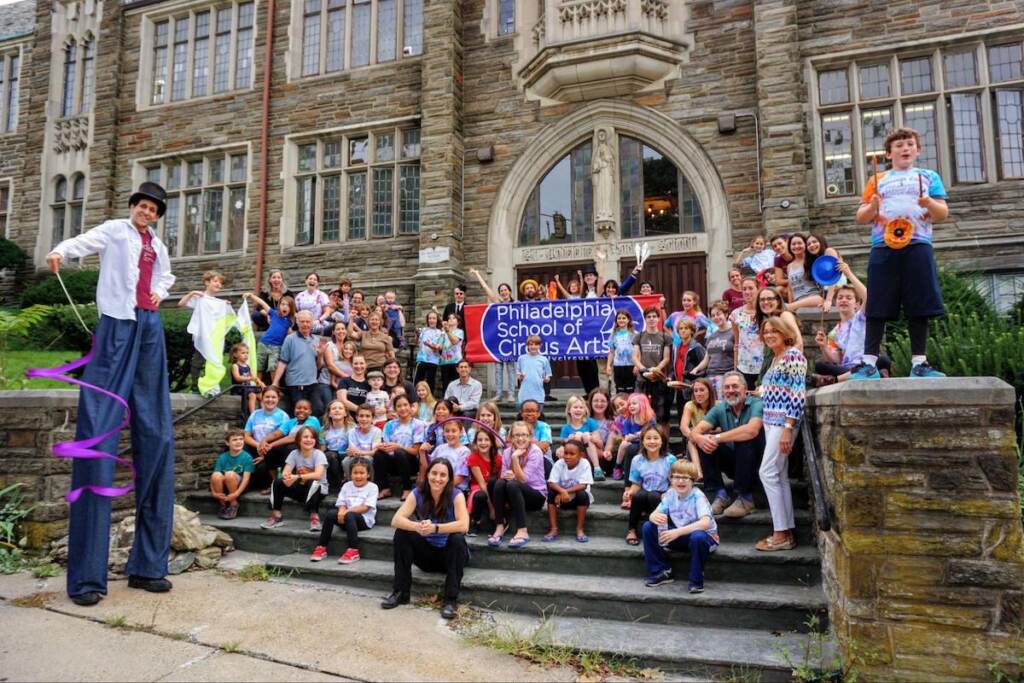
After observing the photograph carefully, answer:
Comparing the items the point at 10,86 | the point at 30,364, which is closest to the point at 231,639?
the point at 30,364

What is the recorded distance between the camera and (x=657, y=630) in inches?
160

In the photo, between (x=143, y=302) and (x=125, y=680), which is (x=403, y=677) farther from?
(x=143, y=302)

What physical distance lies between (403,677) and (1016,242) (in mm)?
10222

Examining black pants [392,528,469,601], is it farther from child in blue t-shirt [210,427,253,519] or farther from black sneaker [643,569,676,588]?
child in blue t-shirt [210,427,253,519]

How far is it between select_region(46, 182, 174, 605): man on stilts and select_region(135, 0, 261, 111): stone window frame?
11320 mm

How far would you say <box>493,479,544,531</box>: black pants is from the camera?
5.27 m

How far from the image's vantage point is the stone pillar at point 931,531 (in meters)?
3.19

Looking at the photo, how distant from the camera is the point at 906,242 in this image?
13.6 feet

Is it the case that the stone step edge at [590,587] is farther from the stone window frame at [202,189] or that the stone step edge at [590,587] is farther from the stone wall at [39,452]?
the stone window frame at [202,189]

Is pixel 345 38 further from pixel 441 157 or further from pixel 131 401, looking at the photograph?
pixel 131 401

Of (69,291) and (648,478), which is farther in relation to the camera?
(69,291)

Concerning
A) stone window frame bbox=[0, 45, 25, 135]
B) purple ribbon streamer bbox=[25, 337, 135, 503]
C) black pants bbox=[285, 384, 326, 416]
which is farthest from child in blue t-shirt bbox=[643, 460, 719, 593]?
stone window frame bbox=[0, 45, 25, 135]

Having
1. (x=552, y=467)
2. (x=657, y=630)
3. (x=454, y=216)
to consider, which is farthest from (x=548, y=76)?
(x=657, y=630)

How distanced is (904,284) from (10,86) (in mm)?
20830
